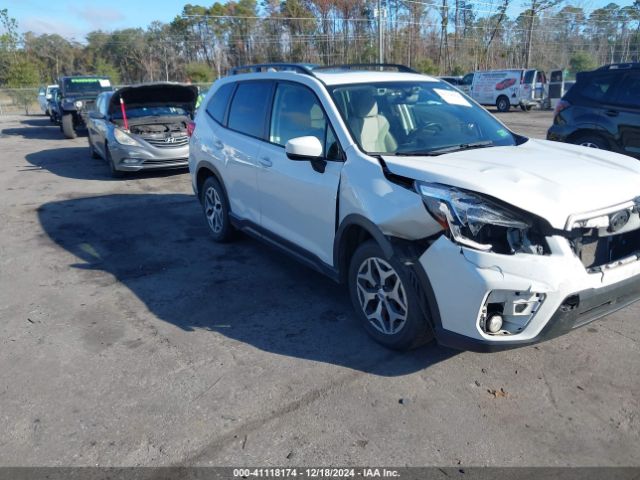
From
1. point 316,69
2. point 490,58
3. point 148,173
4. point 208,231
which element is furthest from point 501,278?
point 490,58

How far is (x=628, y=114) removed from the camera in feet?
25.4

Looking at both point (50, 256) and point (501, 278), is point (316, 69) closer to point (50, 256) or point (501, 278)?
point (501, 278)

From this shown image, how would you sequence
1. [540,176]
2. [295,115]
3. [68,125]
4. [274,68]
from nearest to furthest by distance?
[540,176] < [295,115] < [274,68] < [68,125]

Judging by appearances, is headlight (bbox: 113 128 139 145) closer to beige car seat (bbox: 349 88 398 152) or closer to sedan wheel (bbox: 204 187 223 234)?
sedan wheel (bbox: 204 187 223 234)

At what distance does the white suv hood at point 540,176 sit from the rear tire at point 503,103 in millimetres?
25382

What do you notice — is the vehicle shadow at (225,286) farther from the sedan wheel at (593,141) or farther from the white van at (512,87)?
the white van at (512,87)

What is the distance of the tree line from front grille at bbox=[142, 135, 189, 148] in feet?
126

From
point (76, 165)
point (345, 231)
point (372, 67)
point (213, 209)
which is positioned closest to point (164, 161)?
point (76, 165)

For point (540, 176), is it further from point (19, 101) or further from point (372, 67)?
point (19, 101)

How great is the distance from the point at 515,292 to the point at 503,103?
27074 millimetres

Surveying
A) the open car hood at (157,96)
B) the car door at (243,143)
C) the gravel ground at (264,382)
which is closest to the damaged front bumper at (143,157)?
the open car hood at (157,96)

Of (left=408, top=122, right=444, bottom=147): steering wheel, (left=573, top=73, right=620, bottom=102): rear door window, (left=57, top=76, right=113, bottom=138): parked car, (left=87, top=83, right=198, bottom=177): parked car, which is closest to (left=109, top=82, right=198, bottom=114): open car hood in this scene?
(left=87, top=83, right=198, bottom=177): parked car

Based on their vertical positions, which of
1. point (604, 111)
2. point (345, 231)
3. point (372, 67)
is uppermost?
point (372, 67)

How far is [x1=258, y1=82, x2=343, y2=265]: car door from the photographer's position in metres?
3.98
